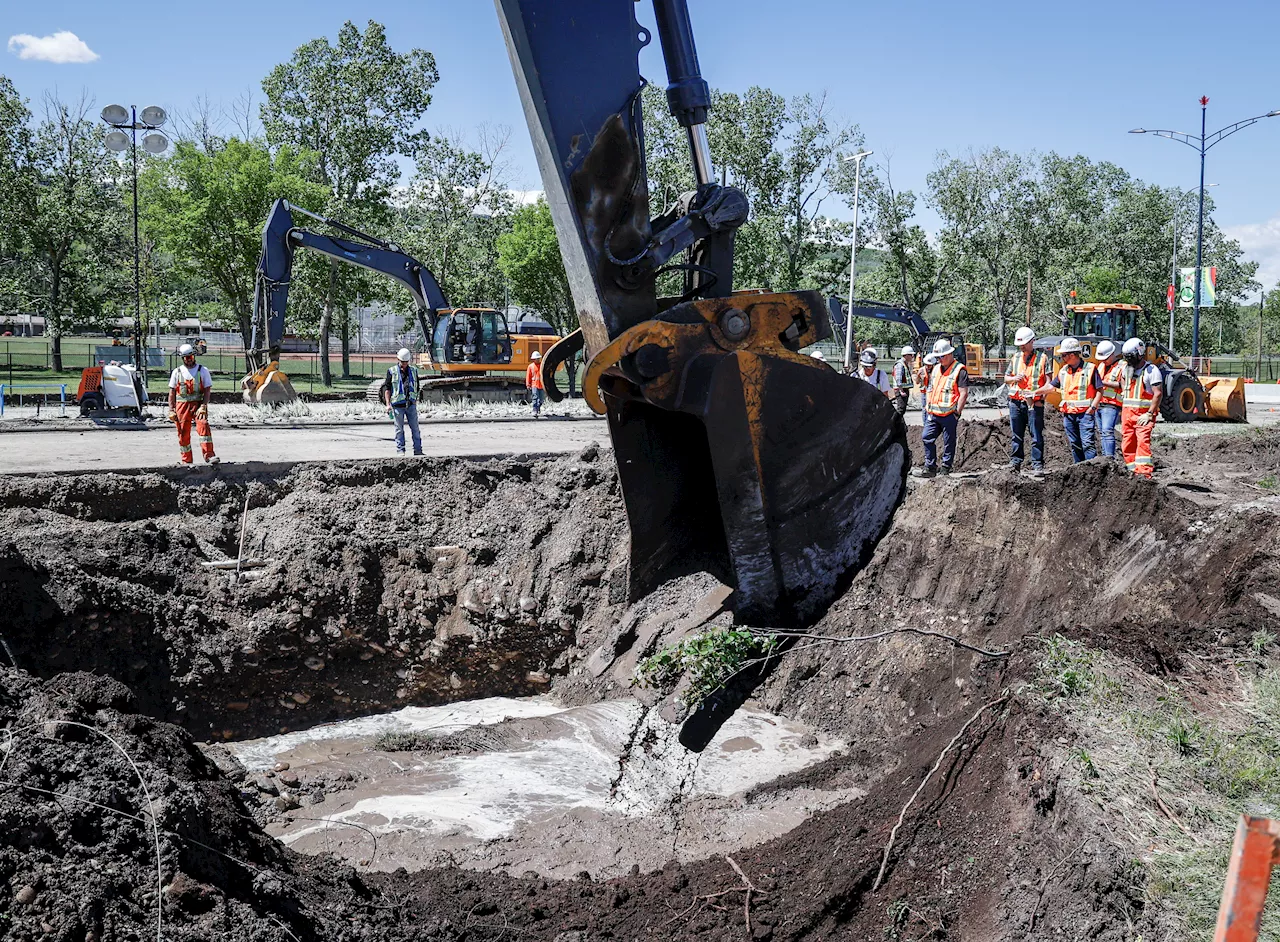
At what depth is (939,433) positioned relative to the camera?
11.3 metres

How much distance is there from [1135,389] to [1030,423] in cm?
121

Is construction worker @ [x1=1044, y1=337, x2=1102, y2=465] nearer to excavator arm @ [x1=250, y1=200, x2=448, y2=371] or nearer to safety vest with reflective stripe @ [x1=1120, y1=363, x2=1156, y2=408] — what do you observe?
safety vest with reflective stripe @ [x1=1120, y1=363, x2=1156, y2=408]

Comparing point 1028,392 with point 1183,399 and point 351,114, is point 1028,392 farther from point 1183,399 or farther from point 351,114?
point 351,114

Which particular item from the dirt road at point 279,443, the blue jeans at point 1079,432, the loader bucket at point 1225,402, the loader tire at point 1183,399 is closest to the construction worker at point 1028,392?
the blue jeans at point 1079,432

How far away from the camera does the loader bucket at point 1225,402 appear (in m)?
19.5

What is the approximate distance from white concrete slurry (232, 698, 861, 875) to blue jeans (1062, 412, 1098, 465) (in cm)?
579

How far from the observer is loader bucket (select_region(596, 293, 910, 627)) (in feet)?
15.4

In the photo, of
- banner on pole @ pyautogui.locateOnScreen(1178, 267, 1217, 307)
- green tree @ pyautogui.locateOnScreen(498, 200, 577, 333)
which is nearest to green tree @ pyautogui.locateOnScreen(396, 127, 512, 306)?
green tree @ pyautogui.locateOnScreen(498, 200, 577, 333)

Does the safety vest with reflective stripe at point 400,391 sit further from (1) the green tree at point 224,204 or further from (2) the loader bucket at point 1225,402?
(1) the green tree at point 224,204

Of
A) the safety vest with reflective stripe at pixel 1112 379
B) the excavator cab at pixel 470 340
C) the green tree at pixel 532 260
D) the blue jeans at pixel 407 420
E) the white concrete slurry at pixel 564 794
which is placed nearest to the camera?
the white concrete slurry at pixel 564 794

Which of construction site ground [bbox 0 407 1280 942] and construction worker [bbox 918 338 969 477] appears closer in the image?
construction site ground [bbox 0 407 1280 942]

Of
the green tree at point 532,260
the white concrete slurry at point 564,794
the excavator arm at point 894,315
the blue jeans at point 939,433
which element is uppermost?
the green tree at point 532,260

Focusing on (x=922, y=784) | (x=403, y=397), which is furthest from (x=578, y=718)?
(x=403, y=397)

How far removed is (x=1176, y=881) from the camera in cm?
321
